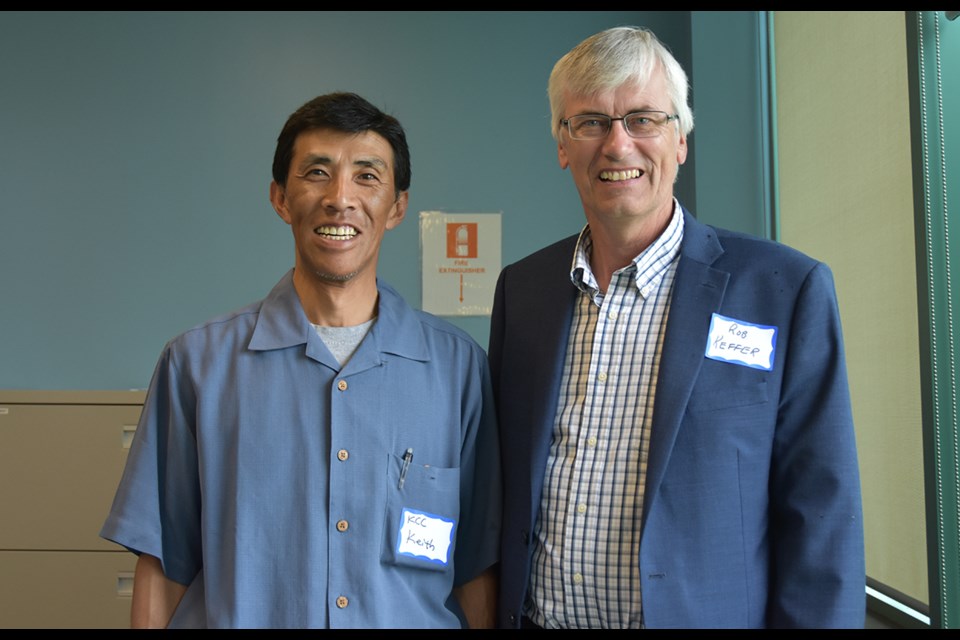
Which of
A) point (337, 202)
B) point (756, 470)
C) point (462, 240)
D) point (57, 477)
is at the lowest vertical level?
point (57, 477)

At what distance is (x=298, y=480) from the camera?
158 centimetres

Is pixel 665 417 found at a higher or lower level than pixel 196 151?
lower

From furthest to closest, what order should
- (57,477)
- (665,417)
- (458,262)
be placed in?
(458,262)
(57,477)
(665,417)

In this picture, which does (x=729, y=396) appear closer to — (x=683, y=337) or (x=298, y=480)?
(x=683, y=337)

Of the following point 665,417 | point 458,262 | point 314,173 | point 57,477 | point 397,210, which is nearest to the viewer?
point 665,417

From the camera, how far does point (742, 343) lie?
151cm

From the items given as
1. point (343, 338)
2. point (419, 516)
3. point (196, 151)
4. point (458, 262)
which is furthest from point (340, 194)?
point (196, 151)

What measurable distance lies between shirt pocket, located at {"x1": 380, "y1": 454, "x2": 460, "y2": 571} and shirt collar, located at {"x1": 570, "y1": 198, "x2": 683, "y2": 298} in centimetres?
46

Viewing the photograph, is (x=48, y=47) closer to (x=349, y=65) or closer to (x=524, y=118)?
(x=349, y=65)

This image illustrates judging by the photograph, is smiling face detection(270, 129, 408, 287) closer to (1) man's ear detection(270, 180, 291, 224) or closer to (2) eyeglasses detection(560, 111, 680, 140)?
(1) man's ear detection(270, 180, 291, 224)

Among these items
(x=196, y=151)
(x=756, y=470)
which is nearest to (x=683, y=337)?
(x=756, y=470)

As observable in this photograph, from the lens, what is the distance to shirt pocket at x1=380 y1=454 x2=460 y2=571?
159 centimetres

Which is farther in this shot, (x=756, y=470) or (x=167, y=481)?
(x=167, y=481)

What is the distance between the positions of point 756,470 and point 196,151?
325 cm
